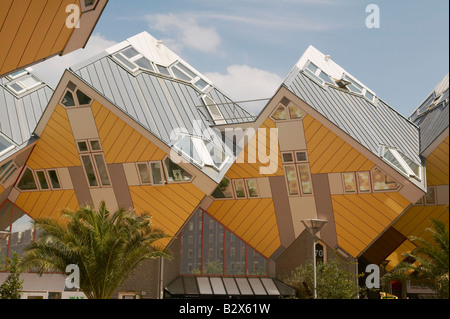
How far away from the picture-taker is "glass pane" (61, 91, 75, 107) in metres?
24.7

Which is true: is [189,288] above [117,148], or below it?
below

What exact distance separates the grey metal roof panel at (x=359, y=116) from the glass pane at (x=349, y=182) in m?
1.69

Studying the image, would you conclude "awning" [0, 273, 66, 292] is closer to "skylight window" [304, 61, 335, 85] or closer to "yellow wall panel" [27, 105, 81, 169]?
"yellow wall panel" [27, 105, 81, 169]

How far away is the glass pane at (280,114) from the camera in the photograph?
976 inches

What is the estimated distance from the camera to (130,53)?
1138 inches

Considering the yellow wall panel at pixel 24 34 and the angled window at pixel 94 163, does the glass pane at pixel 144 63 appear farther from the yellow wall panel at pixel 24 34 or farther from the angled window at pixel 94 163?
the yellow wall panel at pixel 24 34

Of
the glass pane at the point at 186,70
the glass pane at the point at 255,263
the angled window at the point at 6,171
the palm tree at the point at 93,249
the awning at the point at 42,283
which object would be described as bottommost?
the palm tree at the point at 93,249

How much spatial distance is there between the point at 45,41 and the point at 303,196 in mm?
15925

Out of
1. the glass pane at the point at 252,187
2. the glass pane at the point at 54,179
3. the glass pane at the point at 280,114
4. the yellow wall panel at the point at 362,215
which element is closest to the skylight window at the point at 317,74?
the glass pane at the point at 280,114

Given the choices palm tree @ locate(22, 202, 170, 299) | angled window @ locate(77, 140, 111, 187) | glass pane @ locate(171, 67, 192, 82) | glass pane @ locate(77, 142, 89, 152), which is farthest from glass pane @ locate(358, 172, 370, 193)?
glass pane @ locate(77, 142, 89, 152)

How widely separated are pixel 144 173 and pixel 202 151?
9.72ft
